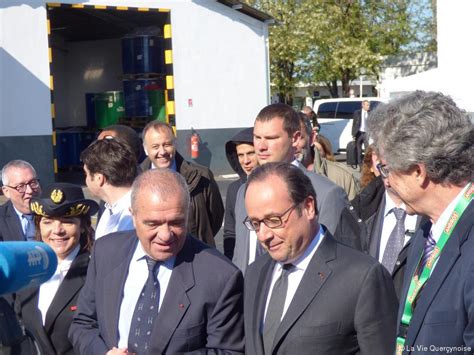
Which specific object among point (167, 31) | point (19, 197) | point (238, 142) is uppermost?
point (167, 31)

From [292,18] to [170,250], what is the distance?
31.3 meters

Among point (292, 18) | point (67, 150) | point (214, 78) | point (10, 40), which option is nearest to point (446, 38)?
point (214, 78)

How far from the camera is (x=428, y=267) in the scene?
2.66m

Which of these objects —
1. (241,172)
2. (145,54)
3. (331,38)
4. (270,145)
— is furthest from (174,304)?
(331,38)

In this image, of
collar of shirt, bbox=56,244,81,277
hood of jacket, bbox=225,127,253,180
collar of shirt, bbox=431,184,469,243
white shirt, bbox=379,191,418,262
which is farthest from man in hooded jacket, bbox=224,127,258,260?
collar of shirt, bbox=431,184,469,243

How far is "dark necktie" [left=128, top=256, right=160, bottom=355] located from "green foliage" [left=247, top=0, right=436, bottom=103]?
3049cm

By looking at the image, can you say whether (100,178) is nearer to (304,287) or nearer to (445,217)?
(304,287)

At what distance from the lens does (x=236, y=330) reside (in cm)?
336

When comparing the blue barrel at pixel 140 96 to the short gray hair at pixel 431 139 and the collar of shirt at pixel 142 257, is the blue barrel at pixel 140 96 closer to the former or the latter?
the collar of shirt at pixel 142 257

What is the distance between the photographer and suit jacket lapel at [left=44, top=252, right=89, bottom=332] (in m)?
4.09

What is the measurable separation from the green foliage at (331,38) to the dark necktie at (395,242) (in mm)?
29105

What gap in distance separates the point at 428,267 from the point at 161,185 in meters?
1.25

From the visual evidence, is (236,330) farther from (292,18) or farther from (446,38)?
(292,18)

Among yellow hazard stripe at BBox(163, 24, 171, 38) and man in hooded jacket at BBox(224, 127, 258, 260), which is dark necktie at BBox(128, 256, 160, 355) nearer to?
man in hooded jacket at BBox(224, 127, 258, 260)
